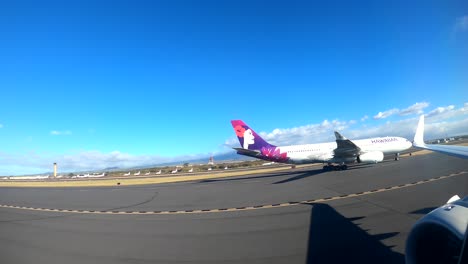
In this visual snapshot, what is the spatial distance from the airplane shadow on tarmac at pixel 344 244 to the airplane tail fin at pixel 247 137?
78.0 feet

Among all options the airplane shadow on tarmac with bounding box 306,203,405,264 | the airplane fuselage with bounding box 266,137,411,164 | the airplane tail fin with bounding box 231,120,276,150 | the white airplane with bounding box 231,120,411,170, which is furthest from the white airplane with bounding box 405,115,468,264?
the airplane tail fin with bounding box 231,120,276,150

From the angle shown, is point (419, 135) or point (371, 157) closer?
point (419, 135)

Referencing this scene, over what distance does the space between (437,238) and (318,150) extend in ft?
96.5

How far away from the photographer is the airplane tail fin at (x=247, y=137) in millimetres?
32906

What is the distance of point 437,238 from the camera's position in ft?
10.7

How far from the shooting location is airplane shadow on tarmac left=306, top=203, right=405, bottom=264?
5.57m

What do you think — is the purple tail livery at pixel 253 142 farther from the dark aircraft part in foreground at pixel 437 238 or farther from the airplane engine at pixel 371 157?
the dark aircraft part in foreground at pixel 437 238

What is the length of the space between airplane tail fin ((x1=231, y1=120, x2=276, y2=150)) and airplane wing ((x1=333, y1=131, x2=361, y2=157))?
6786mm

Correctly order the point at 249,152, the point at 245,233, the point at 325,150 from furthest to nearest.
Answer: the point at 325,150
the point at 249,152
the point at 245,233

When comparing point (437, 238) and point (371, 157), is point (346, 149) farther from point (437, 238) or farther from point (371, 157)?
point (437, 238)

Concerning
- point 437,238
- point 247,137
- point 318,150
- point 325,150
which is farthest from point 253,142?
point 437,238

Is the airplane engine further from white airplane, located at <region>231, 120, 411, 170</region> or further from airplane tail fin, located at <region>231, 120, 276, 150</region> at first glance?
airplane tail fin, located at <region>231, 120, 276, 150</region>

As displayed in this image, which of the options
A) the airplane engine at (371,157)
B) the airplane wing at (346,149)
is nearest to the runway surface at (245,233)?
the airplane wing at (346,149)

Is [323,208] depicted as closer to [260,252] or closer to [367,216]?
[367,216]
